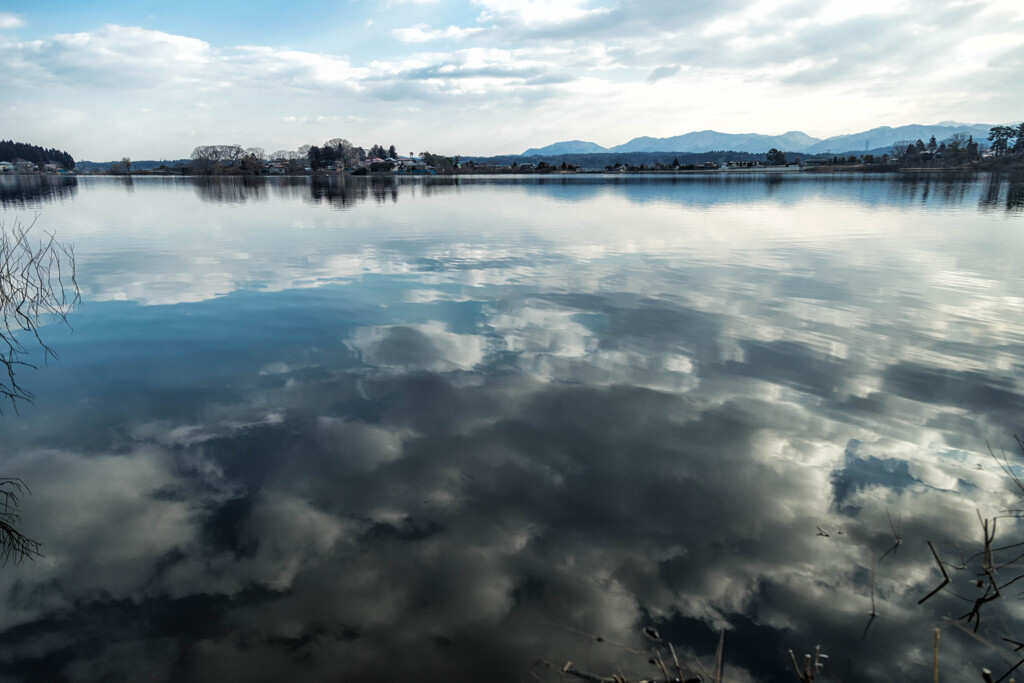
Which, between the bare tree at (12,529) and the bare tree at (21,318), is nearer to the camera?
the bare tree at (12,529)

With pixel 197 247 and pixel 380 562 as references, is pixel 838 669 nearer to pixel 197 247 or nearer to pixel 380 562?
pixel 380 562

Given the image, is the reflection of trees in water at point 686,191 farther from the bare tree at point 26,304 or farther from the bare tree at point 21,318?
the bare tree at point 21,318

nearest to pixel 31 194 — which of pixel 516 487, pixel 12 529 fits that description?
pixel 12 529

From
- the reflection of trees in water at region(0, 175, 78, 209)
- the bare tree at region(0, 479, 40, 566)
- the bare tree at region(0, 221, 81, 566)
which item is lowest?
the bare tree at region(0, 479, 40, 566)

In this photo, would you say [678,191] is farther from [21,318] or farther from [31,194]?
[31,194]

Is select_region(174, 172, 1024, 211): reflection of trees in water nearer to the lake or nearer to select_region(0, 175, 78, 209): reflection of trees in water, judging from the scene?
select_region(0, 175, 78, 209): reflection of trees in water

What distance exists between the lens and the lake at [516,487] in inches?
192

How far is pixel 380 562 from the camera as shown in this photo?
581 cm

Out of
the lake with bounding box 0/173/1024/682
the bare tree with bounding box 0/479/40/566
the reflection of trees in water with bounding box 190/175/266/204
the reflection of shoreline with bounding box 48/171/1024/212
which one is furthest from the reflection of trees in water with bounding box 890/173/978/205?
the reflection of trees in water with bounding box 190/175/266/204

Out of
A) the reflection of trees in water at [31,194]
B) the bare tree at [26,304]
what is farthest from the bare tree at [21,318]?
the reflection of trees in water at [31,194]

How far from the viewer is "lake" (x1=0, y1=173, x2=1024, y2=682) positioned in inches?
192

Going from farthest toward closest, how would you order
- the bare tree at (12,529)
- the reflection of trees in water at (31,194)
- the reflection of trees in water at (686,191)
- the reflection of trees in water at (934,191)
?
the reflection of trees in water at (686,191), the reflection of trees in water at (934,191), the reflection of trees in water at (31,194), the bare tree at (12,529)

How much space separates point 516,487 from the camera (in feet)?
23.5

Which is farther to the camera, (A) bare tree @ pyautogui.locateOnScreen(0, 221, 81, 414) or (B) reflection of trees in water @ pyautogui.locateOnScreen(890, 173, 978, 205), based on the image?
(B) reflection of trees in water @ pyautogui.locateOnScreen(890, 173, 978, 205)
